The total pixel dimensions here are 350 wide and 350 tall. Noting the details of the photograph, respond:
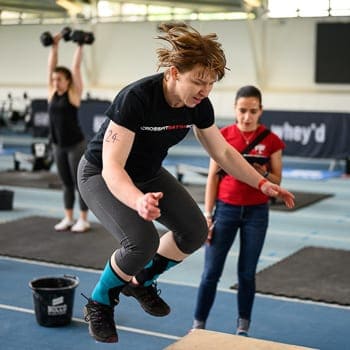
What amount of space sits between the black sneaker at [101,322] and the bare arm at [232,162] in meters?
0.94

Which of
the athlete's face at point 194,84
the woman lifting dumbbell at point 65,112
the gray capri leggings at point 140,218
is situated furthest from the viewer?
the woman lifting dumbbell at point 65,112

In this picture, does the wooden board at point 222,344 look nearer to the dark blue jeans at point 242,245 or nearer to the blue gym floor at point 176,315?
the dark blue jeans at point 242,245

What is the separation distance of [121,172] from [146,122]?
1.03 feet

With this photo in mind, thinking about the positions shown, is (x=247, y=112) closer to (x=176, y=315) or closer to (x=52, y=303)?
(x=176, y=315)

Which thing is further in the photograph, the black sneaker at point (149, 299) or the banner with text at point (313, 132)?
the banner with text at point (313, 132)

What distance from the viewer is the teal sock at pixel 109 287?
3.49 metres

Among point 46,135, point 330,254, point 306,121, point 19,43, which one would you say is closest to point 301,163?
point 306,121

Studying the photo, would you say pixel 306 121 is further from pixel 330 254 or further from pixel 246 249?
pixel 246 249

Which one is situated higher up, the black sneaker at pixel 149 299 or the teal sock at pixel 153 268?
the teal sock at pixel 153 268

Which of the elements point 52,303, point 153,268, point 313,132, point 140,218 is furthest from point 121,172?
point 313,132

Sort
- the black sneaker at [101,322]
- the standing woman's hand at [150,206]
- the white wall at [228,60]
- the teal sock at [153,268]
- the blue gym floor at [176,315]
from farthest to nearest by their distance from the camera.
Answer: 1. the white wall at [228,60]
2. the blue gym floor at [176,315]
3. the teal sock at [153,268]
4. the black sneaker at [101,322]
5. the standing woman's hand at [150,206]

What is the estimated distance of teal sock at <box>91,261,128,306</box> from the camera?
Answer: 349 centimetres

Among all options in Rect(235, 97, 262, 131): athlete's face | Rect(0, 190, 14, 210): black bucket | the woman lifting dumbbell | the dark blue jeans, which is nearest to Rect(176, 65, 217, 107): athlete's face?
Rect(235, 97, 262, 131): athlete's face

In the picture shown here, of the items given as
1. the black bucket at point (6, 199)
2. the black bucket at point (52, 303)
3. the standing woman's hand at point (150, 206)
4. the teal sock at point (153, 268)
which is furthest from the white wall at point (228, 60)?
the standing woman's hand at point (150, 206)
